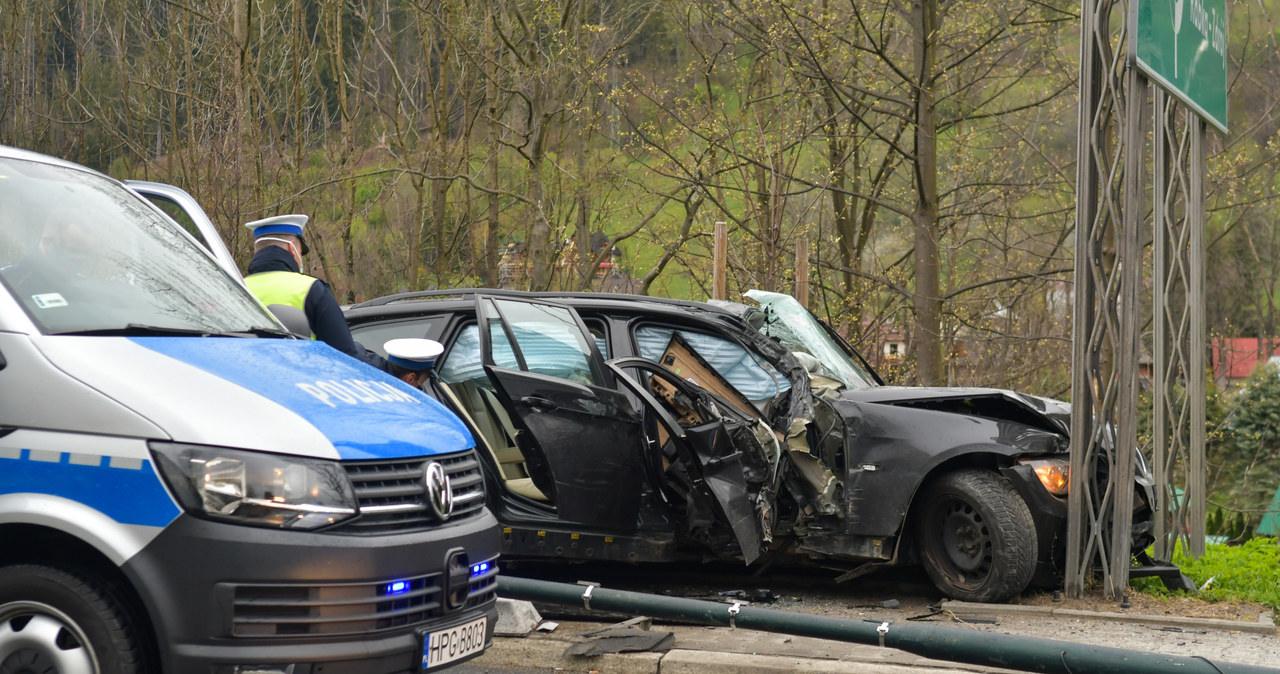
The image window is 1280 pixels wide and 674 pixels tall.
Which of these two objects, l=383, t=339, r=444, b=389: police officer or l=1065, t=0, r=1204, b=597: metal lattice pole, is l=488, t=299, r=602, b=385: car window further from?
l=1065, t=0, r=1204, b=597: metal lattice pole

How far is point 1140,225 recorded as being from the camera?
24.3ft

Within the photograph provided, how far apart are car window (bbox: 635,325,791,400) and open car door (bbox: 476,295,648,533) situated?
0.59m

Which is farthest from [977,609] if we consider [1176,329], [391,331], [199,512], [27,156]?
[27,156]

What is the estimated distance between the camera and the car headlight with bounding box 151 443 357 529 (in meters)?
3.48

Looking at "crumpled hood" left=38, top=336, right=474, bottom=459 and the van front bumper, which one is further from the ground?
"crumpled hood" left=38, top=336, right=474, bottom=459

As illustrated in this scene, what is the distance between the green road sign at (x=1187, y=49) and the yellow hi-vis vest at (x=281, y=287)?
495 cm

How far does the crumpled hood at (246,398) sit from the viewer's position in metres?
3.56

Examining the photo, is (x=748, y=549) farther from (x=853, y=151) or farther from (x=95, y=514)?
(x=853, y=151)

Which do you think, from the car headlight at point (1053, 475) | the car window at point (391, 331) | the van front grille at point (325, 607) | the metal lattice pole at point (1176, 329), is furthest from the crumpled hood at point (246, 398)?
the metal lattice pole at point (1176, 329)

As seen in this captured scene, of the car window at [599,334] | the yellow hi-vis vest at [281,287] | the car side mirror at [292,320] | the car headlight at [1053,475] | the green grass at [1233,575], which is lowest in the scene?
the green grass at [1233,575]

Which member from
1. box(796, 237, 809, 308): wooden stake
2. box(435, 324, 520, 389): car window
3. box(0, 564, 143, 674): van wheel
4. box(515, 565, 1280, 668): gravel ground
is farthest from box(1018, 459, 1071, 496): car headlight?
box(0, 564, 143, 674): van wheel

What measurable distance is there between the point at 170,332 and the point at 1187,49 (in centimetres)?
690

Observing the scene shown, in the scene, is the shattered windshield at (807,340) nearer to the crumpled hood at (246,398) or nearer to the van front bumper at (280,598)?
the crumpled hood at (246,398)

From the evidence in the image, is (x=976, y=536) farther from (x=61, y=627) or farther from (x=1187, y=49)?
(x=61, y=627)
